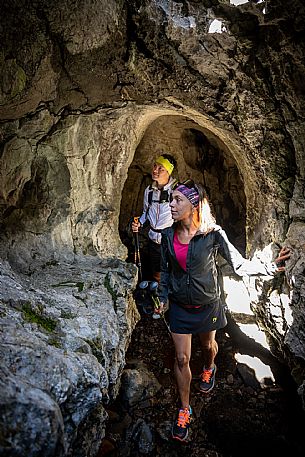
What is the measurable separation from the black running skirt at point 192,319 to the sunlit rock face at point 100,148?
56 cm

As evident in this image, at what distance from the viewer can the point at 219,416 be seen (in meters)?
3.78

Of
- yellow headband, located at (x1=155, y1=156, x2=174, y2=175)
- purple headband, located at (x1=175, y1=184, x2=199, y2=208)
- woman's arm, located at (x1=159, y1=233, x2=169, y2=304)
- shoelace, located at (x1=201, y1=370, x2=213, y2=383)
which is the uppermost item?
yellow headband, located at (x1=155, y1=156, x2=174, y2=175)

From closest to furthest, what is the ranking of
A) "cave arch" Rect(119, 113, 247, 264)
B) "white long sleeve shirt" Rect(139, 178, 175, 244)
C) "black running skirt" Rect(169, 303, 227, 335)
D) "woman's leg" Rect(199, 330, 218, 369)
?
"black running skirt" Rect(169, 303, 227, 335), "woman's leg" Rect(199, 330, 218, 369), "white long sleeve shirt" Rect(139, 178, 175, 244), "cave arch" Rect(119, 113, 247, 264)

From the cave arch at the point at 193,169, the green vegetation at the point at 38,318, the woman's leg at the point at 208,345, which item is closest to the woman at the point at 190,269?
the woman's leg at the point at 208,345

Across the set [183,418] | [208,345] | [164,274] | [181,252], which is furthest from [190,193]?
[183,418]

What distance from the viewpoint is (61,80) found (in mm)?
3725

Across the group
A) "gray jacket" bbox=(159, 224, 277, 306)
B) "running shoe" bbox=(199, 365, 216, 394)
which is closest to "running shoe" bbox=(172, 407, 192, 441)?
"running shoe" bbox=(199, 365, 216, 394)

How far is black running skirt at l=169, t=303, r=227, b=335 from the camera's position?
3441mm

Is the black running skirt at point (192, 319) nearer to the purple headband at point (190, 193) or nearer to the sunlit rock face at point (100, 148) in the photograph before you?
the sunlit rock face at point (100, 148)

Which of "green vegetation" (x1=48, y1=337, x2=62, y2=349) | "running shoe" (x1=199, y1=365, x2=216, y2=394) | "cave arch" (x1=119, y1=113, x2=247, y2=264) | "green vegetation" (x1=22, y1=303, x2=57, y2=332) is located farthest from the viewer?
"cave arch" (x1=119, y1=113, x2=247, y2=264)

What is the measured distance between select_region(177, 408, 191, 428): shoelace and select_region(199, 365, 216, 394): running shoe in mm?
562

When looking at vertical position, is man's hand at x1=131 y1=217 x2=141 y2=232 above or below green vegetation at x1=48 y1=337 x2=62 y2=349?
above

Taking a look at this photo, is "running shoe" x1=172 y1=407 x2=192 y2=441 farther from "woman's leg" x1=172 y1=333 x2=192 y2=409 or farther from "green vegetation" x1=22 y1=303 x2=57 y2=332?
"green vegetation" x1=22 y1=303 x2=57 y2=332

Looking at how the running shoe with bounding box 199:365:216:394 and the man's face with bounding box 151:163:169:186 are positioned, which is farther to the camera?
the man's face with bounding box 151:163:169:186
